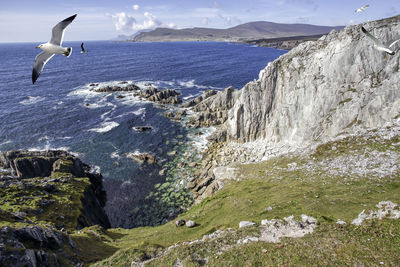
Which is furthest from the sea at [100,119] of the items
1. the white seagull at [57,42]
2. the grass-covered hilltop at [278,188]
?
the white seagull at [57,42]

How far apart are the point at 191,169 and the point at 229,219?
2995 centimetres

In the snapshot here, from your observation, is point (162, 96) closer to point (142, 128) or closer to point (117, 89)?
point (142, 128)

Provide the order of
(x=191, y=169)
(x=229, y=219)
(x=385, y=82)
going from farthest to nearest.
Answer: (x=191, y=169), (x=385, y=82), (x=229, y=219)

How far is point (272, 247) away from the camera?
18625 millimetres

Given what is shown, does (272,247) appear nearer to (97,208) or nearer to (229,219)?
(229,219)

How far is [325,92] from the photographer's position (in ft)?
166

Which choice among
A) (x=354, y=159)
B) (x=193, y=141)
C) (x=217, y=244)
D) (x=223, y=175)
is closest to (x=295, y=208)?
(x=217, y=244)

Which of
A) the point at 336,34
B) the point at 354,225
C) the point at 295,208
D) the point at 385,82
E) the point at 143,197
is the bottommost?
the point at 143,197

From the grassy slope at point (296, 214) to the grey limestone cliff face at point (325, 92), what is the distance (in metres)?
8.40

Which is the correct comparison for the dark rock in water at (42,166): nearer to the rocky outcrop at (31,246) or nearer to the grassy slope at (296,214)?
the grassy slope at (296,214)

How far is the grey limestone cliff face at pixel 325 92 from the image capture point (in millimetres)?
43875

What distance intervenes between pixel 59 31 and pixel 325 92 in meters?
53.1

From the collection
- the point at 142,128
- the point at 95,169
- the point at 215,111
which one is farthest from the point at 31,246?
the point at 215,111

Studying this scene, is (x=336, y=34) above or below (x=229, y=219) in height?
above
